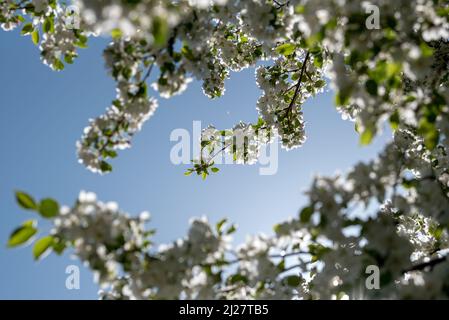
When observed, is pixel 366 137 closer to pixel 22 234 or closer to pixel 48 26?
pixel 22 234

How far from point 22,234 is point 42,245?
0.18 m

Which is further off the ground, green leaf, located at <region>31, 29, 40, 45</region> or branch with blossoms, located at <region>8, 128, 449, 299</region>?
green leaf, located at <region>31, 29, 40, 45</region>

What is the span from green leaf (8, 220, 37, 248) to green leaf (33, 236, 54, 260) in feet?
0.33

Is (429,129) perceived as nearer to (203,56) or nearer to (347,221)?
(347,221)

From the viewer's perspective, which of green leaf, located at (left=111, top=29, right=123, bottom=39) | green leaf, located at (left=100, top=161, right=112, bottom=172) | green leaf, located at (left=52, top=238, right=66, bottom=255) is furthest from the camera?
green leaf, located at (left=100, top=161, right=112, bottom=172)

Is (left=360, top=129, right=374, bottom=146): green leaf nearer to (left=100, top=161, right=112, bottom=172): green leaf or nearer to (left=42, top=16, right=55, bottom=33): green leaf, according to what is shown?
(left=100, top=161, right=112, bottom=172): green leaf

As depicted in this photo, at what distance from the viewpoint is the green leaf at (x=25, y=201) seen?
3.14m

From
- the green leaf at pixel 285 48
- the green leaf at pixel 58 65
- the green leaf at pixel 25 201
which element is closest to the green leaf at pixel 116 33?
the green leaf at pixel 58 65

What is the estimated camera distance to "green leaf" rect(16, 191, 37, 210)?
10.3ft

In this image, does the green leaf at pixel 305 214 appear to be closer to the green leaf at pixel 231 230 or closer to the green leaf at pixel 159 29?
the green leaf at pixel 231 230

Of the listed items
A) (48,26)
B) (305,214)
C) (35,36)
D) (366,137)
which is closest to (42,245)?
(305,214)

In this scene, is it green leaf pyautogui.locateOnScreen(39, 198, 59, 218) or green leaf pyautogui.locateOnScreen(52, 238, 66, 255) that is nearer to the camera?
green leaf pyautogui.locateOnScreen(39, 198, 59, 218)

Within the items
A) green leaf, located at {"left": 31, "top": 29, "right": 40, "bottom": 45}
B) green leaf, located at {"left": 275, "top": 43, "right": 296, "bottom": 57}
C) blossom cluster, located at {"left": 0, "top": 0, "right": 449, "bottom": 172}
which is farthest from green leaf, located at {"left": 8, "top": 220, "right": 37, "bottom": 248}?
green leaf, located at {"left": 275, "top": 43, "right": 296, "bottom": 57}

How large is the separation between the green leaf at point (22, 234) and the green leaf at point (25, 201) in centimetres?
13
